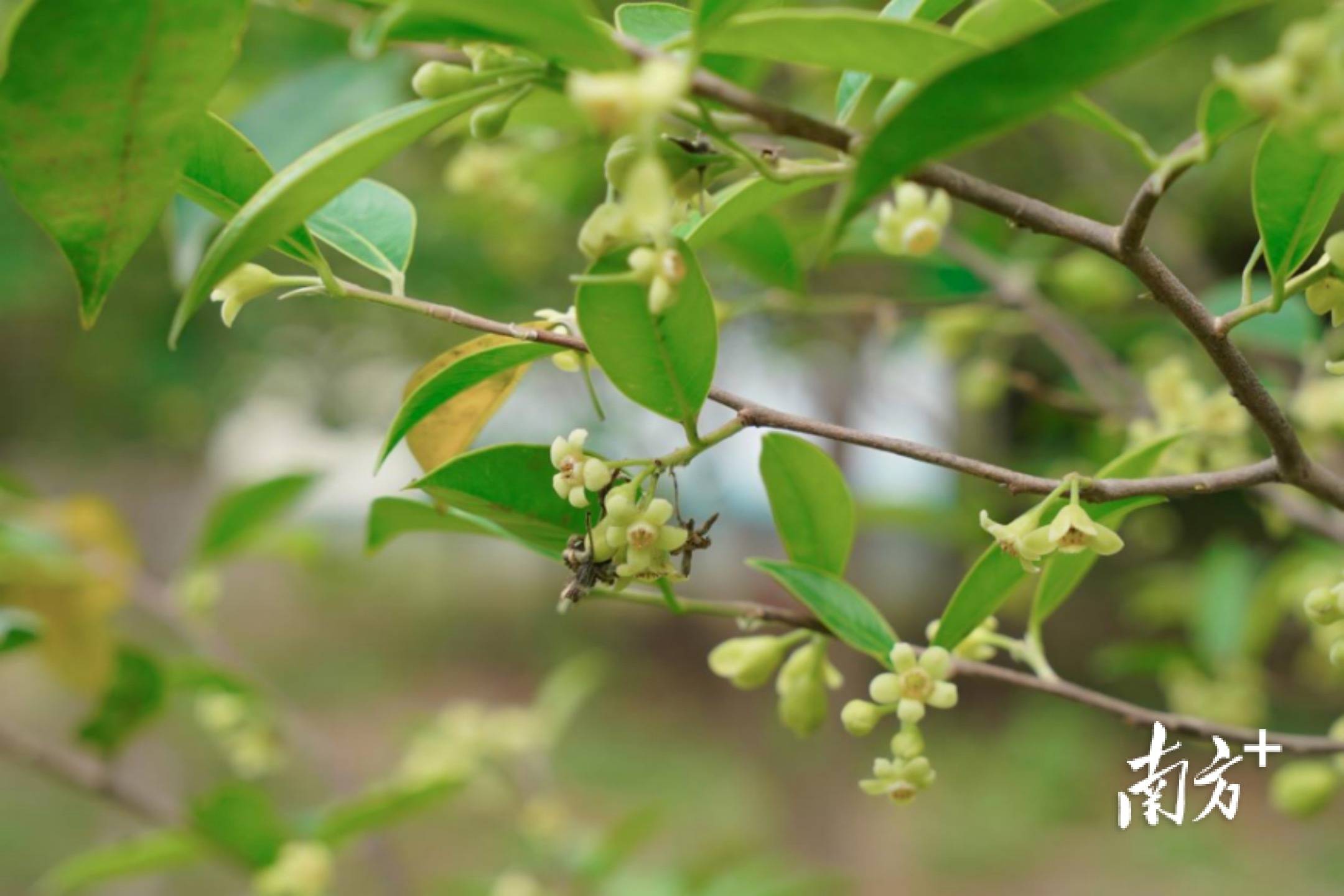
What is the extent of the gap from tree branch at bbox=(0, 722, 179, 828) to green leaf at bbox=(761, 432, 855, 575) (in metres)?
0.78

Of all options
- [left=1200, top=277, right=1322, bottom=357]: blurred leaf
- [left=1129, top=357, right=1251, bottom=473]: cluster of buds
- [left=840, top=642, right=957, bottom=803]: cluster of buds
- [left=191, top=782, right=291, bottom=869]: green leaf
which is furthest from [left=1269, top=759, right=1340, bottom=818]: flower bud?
[left=191, top=782, right=291, bottom=869]: green leaf

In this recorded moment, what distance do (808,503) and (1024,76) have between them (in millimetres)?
291

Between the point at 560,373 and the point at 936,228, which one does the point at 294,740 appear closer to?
the point at 936,228

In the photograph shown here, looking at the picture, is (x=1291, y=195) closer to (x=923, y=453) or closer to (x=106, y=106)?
(x=923, y=453)

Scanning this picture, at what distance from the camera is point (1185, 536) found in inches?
181

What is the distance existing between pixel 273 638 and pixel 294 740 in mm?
6212

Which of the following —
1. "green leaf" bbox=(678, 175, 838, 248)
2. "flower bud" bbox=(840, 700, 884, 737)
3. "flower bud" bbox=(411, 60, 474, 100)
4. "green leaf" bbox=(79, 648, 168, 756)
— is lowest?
"green leaf" bbox=(79, 648, 168, 756)

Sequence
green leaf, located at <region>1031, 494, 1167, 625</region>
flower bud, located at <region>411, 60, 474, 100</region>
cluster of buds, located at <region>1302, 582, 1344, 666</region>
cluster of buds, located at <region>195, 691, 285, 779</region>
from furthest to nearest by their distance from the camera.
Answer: cluster of buds, located at <region>195, 691, 285, 779</region> → green leaf, located at <region>1031, 494, 1167, 625</region> → cluster of buds, located at <region>1302, 582, 1344, 666</region> → flower bud, located at <region>411, 60, 474, 100</region>

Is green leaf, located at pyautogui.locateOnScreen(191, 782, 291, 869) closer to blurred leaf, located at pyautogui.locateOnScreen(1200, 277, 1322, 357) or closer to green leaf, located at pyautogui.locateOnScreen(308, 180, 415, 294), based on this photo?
green leaf, located at pyautogui.locateOnScreen(308, 180, 415, 294)

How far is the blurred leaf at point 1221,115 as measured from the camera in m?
0.36

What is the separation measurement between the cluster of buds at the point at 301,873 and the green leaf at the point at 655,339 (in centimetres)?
69

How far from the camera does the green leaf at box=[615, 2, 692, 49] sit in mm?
448

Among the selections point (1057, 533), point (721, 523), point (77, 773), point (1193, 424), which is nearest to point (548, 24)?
point (1057, 533)

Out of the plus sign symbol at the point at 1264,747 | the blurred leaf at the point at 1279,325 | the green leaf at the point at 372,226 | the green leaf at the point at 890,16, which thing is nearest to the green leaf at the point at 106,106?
the green leaf at the point at 372,226
